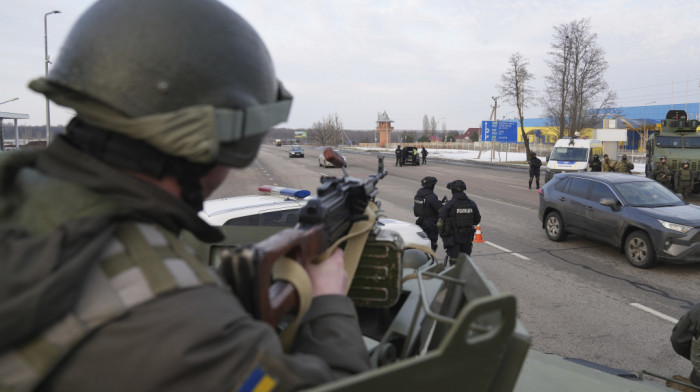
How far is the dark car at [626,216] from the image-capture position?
7766mm

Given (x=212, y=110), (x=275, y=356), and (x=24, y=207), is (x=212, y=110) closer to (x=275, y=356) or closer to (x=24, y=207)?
(x=24, y=207)

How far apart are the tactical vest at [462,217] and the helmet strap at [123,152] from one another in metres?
7.02

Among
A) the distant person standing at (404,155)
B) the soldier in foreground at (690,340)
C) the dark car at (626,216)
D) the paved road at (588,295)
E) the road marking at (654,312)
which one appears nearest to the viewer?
the soldier in foreground at (690,340)

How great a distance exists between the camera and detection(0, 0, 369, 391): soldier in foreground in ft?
2.82

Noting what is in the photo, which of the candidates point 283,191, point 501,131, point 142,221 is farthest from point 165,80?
point 501,131

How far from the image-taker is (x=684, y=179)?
1614 cm

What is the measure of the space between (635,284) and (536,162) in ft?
45.8

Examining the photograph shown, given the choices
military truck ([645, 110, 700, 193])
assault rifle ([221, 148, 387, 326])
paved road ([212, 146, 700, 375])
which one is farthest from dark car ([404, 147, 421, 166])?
assault rifle ([221, 148, 387, 326])

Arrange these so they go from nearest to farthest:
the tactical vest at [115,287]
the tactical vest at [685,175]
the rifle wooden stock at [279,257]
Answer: the tactical vest at [115,287] → the rifle wooden stock at [279,257] → the tactical vest at [685,175]

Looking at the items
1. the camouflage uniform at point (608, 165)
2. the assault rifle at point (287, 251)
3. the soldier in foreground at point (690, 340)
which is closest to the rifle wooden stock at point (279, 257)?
the assault rifle at point (287, 251)

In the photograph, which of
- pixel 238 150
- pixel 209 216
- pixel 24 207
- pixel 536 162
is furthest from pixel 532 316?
pixel 536 162

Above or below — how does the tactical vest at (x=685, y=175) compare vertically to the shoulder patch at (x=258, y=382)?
above

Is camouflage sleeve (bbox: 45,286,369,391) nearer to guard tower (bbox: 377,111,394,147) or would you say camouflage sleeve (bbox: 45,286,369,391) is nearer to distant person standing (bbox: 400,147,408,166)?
distant person standing (bbox: 400,147,408,166)

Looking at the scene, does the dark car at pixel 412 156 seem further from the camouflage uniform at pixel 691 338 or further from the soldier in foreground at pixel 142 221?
the soldier in foreground at pixel 142 221
